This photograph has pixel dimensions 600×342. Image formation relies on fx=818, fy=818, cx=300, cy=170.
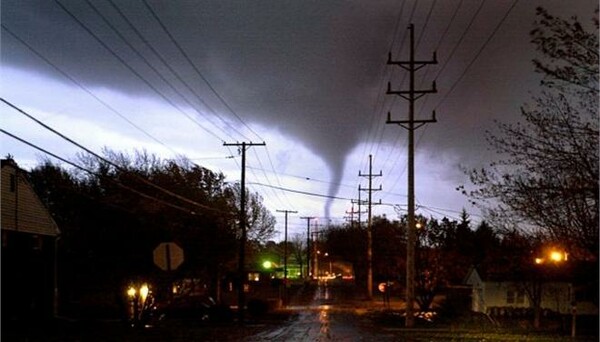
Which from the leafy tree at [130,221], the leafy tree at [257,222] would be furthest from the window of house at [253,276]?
the leafy tree at [130,221]

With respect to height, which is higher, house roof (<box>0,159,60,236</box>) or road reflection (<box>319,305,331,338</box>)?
house roof (<box>0,159,60,236</box>)

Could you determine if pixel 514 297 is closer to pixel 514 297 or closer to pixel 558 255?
pixel 514 297

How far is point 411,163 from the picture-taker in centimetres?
4259

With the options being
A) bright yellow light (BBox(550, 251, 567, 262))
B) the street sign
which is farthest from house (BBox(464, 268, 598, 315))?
the street sign

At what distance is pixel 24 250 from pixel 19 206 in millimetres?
3169

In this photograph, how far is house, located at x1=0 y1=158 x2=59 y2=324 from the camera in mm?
39781

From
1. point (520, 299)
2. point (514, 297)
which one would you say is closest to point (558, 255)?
point (514, 297)

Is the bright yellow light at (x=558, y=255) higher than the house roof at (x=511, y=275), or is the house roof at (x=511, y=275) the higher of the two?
the bright yellow light at (x=558, y=255)

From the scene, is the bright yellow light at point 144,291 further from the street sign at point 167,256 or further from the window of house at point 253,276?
the window of house at point 253,276

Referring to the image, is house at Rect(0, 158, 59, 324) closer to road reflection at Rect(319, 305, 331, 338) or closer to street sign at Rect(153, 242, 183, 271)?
road reflection at Rect(319, 305, 331, 338)

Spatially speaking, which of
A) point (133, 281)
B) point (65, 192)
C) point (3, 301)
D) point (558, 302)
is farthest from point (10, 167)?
point (558, 302)

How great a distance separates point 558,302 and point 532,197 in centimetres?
4248

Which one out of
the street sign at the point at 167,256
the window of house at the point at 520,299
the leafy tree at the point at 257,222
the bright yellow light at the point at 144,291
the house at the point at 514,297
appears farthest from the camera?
the leafy tree at the point at 257,222

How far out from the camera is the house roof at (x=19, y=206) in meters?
39.7
